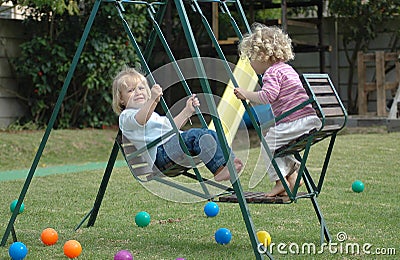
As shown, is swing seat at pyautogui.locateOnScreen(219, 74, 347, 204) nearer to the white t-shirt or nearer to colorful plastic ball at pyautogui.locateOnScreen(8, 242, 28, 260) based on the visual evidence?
the white t-shirt

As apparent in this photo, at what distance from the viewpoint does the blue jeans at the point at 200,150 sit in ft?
14.6

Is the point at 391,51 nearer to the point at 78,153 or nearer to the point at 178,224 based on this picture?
the point at 78,153

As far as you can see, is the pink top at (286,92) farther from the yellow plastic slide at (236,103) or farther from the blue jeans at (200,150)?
the yellow plastic slide at (236,103)

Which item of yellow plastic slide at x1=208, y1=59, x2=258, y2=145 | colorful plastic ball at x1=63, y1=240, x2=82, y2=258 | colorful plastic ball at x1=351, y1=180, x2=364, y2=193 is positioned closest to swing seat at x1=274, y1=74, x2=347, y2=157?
colorful plastic ball at x1=63, y1=240, x2=82, y2=258

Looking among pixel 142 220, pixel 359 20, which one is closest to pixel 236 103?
pixel 359 20

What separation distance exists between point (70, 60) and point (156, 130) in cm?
690

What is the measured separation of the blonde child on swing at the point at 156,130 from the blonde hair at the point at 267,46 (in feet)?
1.50

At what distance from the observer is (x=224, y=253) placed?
4188 millimetres

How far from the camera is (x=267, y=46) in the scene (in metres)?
4.30

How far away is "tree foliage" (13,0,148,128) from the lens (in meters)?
11.3

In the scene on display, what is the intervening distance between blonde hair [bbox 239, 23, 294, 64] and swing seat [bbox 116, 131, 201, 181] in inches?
28.0

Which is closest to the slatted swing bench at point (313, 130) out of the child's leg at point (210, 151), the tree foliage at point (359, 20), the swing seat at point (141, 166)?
the child's leg at point (210, 151)

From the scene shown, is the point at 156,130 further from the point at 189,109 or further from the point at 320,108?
the point at 320,108

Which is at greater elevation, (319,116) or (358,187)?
(319,116)
